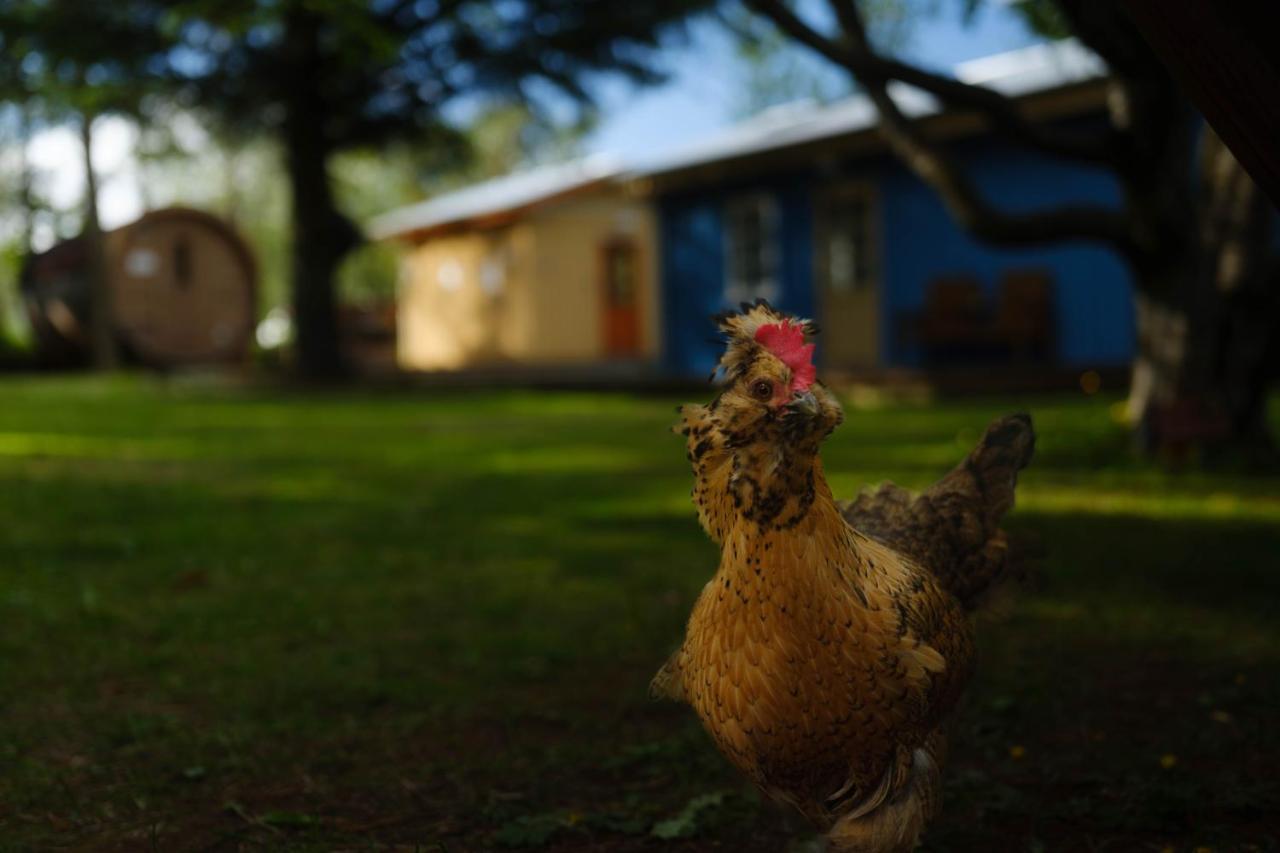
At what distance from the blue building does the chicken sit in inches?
496

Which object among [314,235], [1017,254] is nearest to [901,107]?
[1017,254]

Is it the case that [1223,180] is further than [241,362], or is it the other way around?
[241,362]

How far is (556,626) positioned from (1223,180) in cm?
649

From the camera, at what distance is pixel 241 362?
30703mm

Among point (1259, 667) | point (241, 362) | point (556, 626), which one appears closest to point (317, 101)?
point (241, 362)

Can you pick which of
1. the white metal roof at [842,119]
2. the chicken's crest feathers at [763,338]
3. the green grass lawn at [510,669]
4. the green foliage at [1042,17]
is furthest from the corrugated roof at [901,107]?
the chicken's crest feathers at [763,338]

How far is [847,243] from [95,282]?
53.7 feet

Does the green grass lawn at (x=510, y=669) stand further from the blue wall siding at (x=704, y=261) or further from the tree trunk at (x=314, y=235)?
the tree trunk at (x=314, y=235)

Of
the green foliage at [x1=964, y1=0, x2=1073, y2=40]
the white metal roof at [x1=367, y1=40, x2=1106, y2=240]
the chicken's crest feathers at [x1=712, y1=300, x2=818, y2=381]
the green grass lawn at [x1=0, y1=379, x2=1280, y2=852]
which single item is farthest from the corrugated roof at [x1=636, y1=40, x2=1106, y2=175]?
the chicken's crest feathers at [x1=712, y1=300, x2=818, y2=381]

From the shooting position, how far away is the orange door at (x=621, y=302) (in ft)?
103

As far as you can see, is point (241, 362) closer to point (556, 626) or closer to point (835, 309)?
point (835, 309)

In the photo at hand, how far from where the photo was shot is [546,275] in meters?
29.7

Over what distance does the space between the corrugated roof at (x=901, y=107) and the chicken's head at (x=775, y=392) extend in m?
12.8

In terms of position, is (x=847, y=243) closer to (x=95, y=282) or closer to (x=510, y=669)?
(x=95, y=282)
